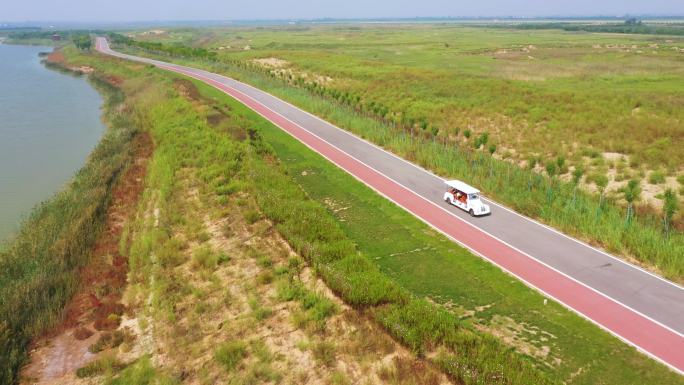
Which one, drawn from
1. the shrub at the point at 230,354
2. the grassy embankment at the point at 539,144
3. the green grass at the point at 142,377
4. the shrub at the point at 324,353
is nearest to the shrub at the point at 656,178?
the grassy embankment at the point at 539,144

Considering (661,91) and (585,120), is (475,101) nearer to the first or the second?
(585,120)

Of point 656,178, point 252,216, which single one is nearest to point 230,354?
point 252,216

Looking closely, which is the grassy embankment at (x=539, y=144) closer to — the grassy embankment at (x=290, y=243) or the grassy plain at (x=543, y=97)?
the grassy plain at (x=543, y=97)

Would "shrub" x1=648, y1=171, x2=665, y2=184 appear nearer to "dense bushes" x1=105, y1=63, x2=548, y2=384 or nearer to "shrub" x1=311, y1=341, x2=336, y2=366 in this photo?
"dense bushes" x1=105, y1=63, x2=548, y2=384

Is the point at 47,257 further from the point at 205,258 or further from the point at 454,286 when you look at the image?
the point at 454,286

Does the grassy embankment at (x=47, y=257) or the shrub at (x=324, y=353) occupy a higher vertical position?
the shrub at (x=324, y=353)

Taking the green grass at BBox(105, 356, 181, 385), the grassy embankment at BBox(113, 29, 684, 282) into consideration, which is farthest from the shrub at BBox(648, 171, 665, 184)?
the green grass at BBox(105, 356, 181, 385)
